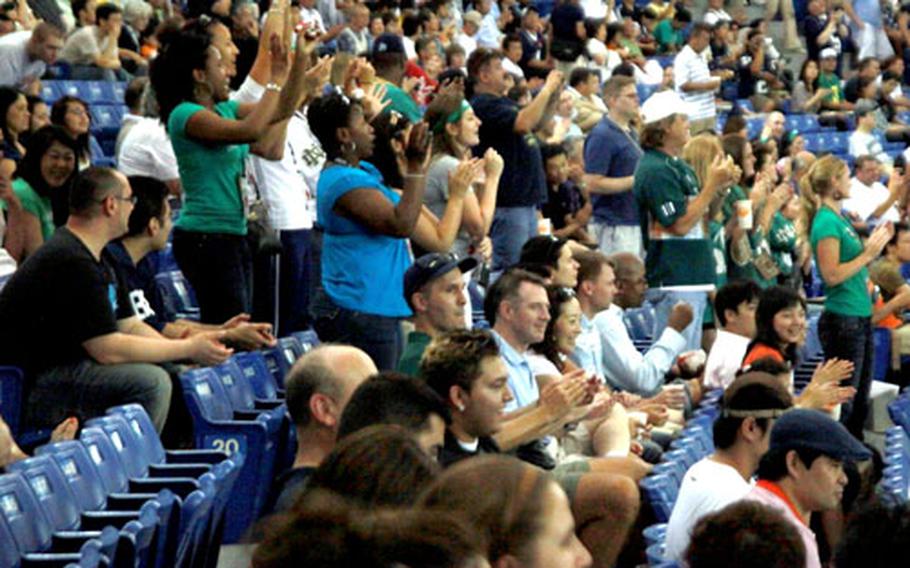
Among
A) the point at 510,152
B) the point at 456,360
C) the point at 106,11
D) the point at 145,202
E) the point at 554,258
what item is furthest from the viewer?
the point at 106,11

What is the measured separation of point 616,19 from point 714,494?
1488 centimetres

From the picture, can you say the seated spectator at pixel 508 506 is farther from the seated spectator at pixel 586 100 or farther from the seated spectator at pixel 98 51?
the seated spectator at pixel 586 100

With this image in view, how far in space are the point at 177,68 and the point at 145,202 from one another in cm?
53

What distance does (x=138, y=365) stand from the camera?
6094 millimetres

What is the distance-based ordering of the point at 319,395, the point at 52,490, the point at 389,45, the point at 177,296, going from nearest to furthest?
the point at 319,395
the point at 52,490
the point at 177,296
the point at 389,45

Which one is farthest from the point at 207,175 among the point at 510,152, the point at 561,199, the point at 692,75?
the point at 692,75

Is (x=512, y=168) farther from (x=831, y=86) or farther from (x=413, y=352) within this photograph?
(x=831, y=86)

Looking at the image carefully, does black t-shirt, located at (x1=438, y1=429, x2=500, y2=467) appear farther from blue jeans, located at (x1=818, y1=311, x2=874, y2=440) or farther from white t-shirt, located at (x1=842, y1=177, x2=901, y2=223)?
white t-shirt, located at (x1=842, y1=177, x2=901, y2=223)

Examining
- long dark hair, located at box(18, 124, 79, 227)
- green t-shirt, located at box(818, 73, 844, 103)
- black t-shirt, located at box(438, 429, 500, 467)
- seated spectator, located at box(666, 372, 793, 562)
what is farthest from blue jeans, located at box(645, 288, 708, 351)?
green t-shirt, located at box(818, 73, 844, 103)

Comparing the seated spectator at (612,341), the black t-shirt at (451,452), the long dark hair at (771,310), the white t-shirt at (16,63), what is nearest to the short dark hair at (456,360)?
the black t-shirt at (451,452)

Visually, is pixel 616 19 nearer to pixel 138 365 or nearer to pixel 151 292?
pixel 151 292

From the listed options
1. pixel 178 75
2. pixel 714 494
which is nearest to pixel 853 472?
pixel 714 494

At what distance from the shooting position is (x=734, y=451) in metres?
5.44

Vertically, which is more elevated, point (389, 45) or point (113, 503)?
point (389, 45)
